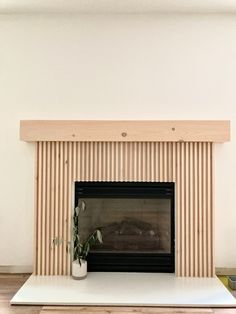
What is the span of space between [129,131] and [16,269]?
166cm

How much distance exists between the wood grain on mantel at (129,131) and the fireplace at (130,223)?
17.2 inches

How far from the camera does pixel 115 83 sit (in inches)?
138

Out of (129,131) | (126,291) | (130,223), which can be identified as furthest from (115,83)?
(126,291)

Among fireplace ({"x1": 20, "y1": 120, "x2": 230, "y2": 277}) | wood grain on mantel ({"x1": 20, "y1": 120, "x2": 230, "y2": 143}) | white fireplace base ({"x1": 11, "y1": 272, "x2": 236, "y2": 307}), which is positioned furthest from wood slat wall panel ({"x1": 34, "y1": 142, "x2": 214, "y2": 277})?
white fireplace base ({"x1": 11, "y1": 272, "x2": 236, "y2": 307})

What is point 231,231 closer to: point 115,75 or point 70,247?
point 70,247

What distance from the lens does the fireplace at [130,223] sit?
3.42m

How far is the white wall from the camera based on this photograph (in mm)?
3484

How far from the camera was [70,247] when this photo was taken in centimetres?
334

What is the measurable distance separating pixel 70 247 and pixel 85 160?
0.78 meters

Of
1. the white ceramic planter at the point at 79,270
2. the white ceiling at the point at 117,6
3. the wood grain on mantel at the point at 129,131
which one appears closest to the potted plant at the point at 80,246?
the white ceramic planter at the point at 79,270

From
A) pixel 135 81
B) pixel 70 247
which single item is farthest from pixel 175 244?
pixel 135 81

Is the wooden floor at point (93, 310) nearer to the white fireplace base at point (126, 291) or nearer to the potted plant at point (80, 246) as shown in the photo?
the white fireplace base at point (126, 291)

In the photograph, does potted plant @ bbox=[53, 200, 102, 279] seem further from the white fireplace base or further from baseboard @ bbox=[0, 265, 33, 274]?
baseboard @ bbox=[0, 265, 33, 274]

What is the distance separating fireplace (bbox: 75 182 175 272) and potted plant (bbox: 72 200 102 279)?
0.25 ft
